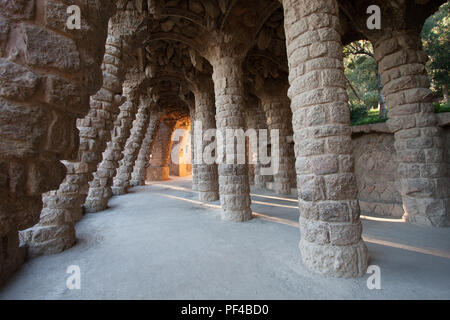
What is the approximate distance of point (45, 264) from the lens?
3.47 meters

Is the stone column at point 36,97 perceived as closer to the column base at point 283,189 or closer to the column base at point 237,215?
the column base at point 237,215

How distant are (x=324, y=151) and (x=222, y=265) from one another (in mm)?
2301

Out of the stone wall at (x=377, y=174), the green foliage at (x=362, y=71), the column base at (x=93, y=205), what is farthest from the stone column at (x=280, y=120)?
the column base at (x=93, y=205)

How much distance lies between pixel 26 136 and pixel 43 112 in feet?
0.68

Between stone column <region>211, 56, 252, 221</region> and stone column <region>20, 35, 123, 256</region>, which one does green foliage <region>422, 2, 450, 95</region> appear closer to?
stone column <region>211, 56, 252, 221</region>

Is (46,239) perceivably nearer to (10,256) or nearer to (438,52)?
(10,256)

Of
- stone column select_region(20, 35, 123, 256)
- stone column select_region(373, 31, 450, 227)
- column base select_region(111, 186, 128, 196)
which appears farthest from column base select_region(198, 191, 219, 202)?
stone column select_region(373, 31, 450, 227)

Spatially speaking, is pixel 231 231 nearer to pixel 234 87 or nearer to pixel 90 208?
pixel 234 87

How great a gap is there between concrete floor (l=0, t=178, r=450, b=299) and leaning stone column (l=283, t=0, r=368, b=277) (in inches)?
12.4

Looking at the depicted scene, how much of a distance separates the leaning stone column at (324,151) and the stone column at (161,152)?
60.1 feet

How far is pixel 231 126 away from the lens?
6344mm

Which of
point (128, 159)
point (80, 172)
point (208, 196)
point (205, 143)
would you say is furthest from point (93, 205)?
point (128, 159)

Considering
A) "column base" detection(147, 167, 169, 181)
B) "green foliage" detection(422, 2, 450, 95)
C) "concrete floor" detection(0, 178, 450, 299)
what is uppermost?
"green foliage" detection(422, 2, 450, 95)

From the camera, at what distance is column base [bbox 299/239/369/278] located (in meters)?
2.82
